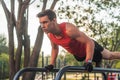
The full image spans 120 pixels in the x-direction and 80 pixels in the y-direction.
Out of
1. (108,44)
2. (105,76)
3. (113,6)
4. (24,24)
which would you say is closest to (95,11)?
(113,6)

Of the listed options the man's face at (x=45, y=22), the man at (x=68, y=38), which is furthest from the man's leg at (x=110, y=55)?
the man's face at (x=45, y=22)

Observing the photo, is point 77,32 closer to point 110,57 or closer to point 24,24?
point 110,57

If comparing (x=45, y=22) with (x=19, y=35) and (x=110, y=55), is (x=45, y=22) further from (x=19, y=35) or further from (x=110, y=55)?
(x=19, y=35)

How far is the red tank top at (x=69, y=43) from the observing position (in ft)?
14.0

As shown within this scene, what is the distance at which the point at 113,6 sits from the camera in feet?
57.7

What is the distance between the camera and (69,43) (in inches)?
171

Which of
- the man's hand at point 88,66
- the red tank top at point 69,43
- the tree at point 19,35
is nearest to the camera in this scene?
the man's hand at point 88,66

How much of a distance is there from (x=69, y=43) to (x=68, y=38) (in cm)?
8

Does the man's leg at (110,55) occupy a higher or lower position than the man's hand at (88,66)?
lower

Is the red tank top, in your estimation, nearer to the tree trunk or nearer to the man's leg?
the man's leg

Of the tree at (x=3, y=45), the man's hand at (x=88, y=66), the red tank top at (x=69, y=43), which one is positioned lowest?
the tree at (x=3, y=45)

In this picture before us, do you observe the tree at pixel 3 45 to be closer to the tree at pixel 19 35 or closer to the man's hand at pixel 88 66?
the tree at pixel 19 35

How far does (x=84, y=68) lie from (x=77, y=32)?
0.43 metres

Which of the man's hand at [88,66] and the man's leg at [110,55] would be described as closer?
the man's hand at [88,66]
